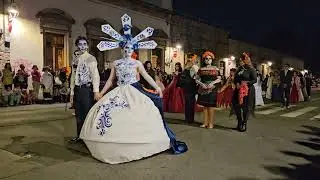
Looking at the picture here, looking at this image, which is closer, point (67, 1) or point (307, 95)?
point (67, 1)

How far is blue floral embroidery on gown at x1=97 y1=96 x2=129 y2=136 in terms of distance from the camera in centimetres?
675

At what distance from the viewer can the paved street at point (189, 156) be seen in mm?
6160

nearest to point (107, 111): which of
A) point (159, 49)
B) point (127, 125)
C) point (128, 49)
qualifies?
point (127, 125)

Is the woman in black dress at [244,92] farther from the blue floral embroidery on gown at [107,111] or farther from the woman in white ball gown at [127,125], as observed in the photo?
the blue floral embroidery on gown at [107,111]

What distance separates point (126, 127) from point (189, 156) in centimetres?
135

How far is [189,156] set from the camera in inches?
289

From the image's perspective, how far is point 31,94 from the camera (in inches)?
693

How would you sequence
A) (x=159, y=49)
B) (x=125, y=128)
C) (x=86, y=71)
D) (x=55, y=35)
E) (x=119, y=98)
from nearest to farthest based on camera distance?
1. (x=125, y=128)
2. (x=119, y=98)
3. (x=86, y=71)
4. (x=55, y=35)
5. (x=159, y=49)

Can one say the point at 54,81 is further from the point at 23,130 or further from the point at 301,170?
the point at 301,170

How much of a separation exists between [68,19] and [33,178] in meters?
15.6

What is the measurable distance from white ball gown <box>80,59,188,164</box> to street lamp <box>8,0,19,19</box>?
1187 centimetres

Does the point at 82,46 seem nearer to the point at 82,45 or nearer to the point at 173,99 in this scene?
the point at 82,45

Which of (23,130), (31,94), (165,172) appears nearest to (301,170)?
(165,172)

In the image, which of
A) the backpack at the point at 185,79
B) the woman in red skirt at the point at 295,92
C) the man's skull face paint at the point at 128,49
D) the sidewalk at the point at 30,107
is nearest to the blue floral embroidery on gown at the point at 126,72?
the man's skull face paint at the point at 128,49
